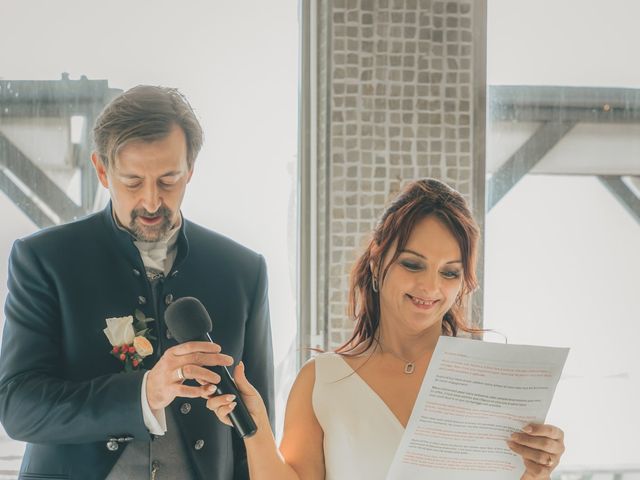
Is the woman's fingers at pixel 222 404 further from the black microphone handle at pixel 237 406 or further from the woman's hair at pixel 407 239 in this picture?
the woman's hair at pixel 407 239

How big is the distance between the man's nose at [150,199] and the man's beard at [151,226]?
0.01m

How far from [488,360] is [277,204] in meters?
1.53

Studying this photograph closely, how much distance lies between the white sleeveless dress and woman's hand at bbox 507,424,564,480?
294mm

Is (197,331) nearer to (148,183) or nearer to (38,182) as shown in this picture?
(148,183)

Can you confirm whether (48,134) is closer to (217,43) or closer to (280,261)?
(217,43)

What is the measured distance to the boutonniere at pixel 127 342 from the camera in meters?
1.81

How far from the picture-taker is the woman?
188 cm

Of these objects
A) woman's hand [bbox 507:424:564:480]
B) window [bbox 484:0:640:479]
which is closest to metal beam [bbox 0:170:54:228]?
window [bbox 484:0:640:479]

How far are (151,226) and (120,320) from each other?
0.22 metres

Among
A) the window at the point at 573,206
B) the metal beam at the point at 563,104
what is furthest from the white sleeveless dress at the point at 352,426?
the metal beam at the point at 563,104

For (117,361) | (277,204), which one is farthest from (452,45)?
(117,361)

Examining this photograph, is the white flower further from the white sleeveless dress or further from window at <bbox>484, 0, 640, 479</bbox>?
window at <bbox>484, 0, 640, 479</bbox>

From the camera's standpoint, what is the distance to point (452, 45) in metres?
2.87

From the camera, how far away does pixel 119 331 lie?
182 centimetres
